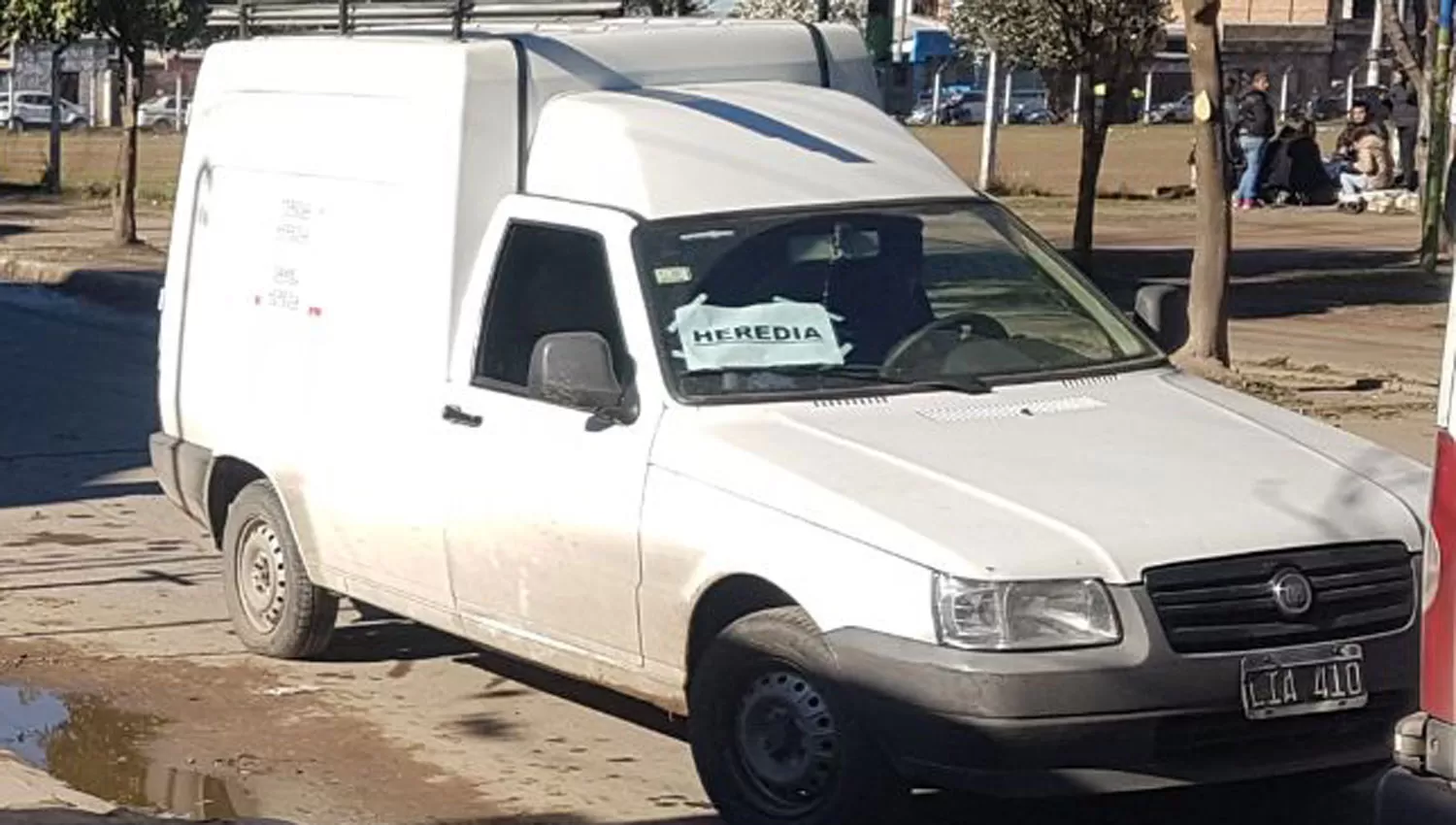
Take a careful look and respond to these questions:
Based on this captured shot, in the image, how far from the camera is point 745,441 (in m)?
7.46

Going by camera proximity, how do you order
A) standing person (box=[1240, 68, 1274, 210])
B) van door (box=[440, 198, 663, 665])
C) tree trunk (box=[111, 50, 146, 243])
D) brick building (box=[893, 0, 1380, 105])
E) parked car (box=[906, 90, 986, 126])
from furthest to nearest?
brick building (box=[893, 0, 1380, 105]) → parked car (box=[906, 90, 986, 126]) → standing person (box=[1240, 68, 1274, 210]) → tree trunk (box=[111, 50, 146, 243]) → van door (box=[440, 198, 663, 665])

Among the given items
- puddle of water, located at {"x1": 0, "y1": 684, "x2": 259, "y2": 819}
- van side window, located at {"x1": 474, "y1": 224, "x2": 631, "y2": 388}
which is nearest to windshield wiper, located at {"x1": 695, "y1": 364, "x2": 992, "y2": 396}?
van side window, located at {"x1": 474, "y1": 224, "x2": 631, "y2": 388}

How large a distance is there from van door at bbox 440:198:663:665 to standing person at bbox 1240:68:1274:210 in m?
28.0

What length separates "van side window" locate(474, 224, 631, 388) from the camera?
838cm

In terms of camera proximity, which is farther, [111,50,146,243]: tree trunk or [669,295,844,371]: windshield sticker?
[111,50,146,243]: tree trunk

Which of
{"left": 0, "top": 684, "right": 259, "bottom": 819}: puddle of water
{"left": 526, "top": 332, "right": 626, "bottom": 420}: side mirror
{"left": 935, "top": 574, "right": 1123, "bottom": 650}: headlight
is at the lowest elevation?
{"left": 0, "top": 684, "right": 259, "bottom": 819}: puddle of water

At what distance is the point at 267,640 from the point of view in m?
9.84

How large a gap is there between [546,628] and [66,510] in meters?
5.52

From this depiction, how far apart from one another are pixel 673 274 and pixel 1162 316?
1.69 m

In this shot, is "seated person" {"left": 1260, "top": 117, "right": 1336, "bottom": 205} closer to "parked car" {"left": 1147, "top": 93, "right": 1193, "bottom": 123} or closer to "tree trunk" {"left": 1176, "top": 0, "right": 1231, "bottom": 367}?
"tree trunk" {"left": 1176, "top": 0, "right": 1231, "bottom": 367}

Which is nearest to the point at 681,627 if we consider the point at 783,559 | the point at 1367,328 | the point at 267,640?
the point at 783,559

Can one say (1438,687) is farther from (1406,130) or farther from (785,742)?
(1406,130)

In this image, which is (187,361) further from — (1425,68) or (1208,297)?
(1425,68)

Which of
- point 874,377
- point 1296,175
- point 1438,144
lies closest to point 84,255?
point 1438,144
